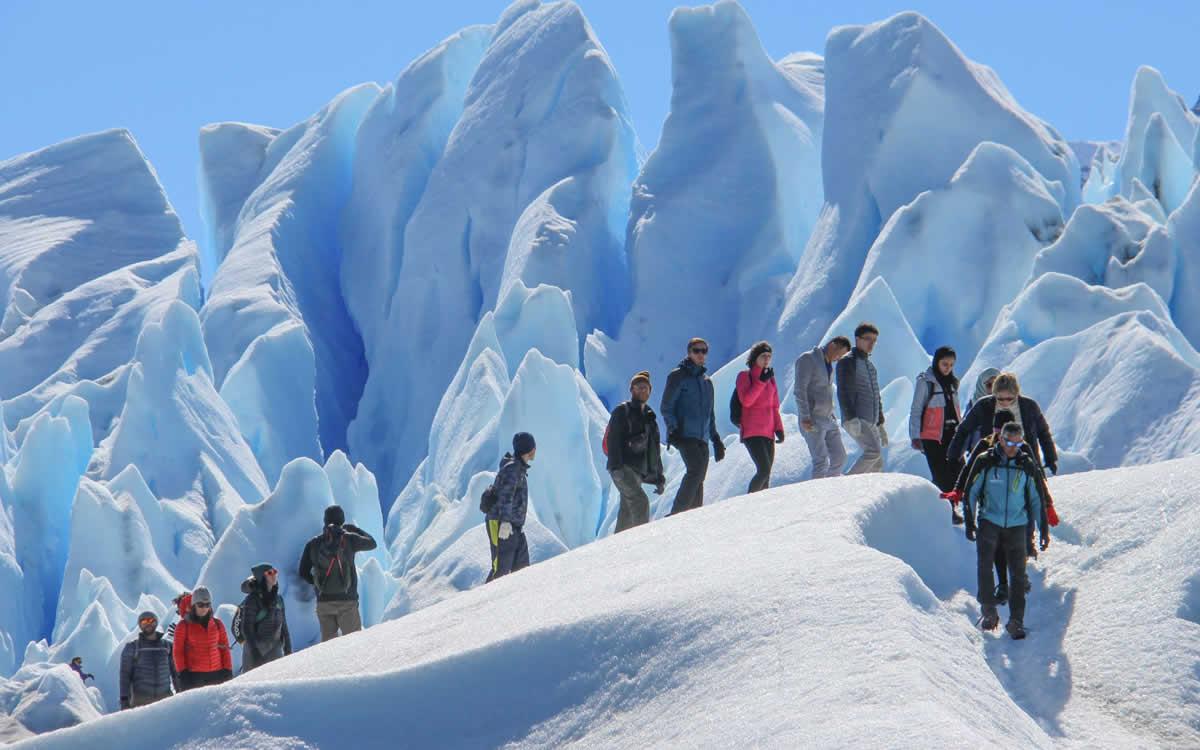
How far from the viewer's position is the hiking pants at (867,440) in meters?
9.32

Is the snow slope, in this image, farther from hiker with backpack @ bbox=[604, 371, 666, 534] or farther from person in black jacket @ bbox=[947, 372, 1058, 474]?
hiker with backpack @ bbox=[604, 371, 666, 534]

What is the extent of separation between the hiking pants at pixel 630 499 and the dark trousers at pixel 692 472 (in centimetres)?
19

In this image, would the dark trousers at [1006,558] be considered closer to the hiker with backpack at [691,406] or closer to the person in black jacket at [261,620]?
the hiker with backpack at [691,406]

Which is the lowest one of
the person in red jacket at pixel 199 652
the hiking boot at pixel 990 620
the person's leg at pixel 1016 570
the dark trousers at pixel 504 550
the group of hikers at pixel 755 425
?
the hiking boot at pixel 990 620

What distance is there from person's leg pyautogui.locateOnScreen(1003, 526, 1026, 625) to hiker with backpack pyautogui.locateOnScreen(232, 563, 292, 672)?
4.23 metres

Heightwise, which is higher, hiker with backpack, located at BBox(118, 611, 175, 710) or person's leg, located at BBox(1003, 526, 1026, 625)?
hiker with backpack, located at BBox(118, 611, 175, 710)

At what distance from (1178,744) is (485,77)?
30611 millimetres

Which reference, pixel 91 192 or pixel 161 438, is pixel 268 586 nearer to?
pixel 161 438

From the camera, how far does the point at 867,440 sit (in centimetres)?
938

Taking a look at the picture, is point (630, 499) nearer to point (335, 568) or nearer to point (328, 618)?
point (335, 568)

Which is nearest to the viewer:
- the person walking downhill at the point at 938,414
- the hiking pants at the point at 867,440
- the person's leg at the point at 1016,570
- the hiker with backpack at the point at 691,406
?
the person's leg at the point at 1016,570

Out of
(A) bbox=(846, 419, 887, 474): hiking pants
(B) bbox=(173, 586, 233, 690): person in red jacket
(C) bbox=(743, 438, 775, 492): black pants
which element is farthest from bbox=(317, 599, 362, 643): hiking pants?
(A) bbox=(846, 419, 887, 474): hiking pants

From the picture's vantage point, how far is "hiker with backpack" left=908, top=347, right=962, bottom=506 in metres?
8.73

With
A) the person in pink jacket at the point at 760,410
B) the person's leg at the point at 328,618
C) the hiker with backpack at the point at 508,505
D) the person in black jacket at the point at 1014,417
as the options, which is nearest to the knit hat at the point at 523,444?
the hiker with backpack at the point at 508,505
